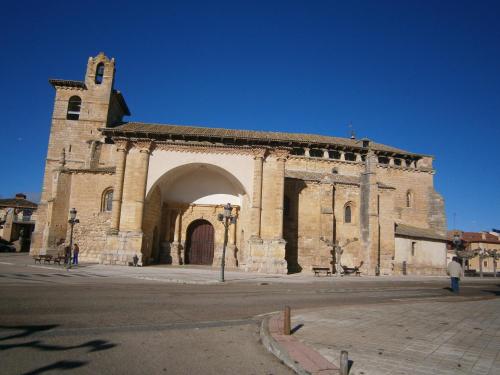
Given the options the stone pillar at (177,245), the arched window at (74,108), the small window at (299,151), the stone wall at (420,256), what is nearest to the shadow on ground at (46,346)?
the stone pillar at (177,245)

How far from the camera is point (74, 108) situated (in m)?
38.4

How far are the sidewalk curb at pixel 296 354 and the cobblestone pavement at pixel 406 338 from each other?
0.63ft

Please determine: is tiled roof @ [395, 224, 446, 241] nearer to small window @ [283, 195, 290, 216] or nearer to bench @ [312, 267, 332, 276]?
bench @ [312, 267, 332, 276]

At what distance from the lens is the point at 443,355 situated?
193 inches

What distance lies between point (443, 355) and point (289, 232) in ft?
76.3

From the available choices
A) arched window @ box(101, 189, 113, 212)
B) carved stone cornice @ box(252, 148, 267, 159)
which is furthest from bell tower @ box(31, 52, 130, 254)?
carved stone cornice @ box(252, 148, 267, 159)

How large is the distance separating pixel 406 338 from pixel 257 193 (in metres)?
18.5

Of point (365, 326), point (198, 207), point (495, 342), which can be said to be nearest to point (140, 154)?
point (198, 207)

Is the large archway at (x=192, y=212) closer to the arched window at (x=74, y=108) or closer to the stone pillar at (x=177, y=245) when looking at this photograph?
the stone pillar at (x=177, y=245)

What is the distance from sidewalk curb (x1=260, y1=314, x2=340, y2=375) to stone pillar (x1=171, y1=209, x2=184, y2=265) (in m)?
21.6

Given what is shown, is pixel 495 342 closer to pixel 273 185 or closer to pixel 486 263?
pixel 273 185

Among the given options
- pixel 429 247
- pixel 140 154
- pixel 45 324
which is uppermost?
pixel 140 154

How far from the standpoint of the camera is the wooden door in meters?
27.9

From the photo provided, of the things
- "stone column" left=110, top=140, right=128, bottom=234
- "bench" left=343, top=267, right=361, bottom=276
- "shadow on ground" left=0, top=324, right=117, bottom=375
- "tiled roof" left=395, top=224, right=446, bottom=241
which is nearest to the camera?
"shadow on ground" left=0, top=324, right=117, bottom=375
